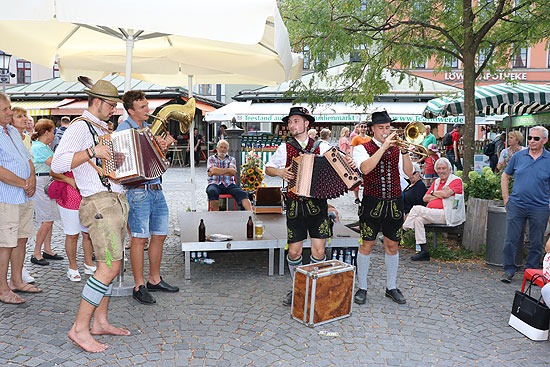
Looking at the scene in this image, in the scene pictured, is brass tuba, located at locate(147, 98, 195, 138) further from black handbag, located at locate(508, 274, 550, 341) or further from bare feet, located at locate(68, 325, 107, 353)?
black handbag, located at locate(508, 274, 550, 341)

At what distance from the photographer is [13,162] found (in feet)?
15.6

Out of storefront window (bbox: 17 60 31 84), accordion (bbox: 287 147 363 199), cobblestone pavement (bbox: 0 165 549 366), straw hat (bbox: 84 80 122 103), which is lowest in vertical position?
cobblestone pavement (bbox: 0 165 549 366)

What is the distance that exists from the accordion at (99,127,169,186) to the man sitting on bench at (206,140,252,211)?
186 inches

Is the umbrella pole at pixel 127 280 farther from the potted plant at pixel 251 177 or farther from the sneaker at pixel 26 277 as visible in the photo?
the potted plant at pixel 251 177

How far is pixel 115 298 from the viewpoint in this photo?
520 cm

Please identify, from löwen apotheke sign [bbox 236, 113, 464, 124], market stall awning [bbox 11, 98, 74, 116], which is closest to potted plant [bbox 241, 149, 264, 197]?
Answer: löwen apotheke sign [bbox 236, 113, 464, 124]

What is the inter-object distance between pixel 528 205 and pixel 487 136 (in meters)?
20.5

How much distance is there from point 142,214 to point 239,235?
1608 millimetres

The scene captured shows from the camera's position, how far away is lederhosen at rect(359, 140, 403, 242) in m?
5.02

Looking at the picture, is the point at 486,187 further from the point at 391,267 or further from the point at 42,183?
the point at 42,183

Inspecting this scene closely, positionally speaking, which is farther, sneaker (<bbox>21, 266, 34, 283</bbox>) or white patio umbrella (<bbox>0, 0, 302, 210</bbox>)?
sneaker (<bbox>21, 266, 34, 283</bbox>)

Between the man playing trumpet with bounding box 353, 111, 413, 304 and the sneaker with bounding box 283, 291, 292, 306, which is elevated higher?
the man playing trumpet with bounding box 353, 111, 413, 304

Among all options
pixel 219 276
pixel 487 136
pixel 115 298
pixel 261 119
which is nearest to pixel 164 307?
pixel 115 298

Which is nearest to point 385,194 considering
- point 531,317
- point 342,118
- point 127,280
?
point 531,317
